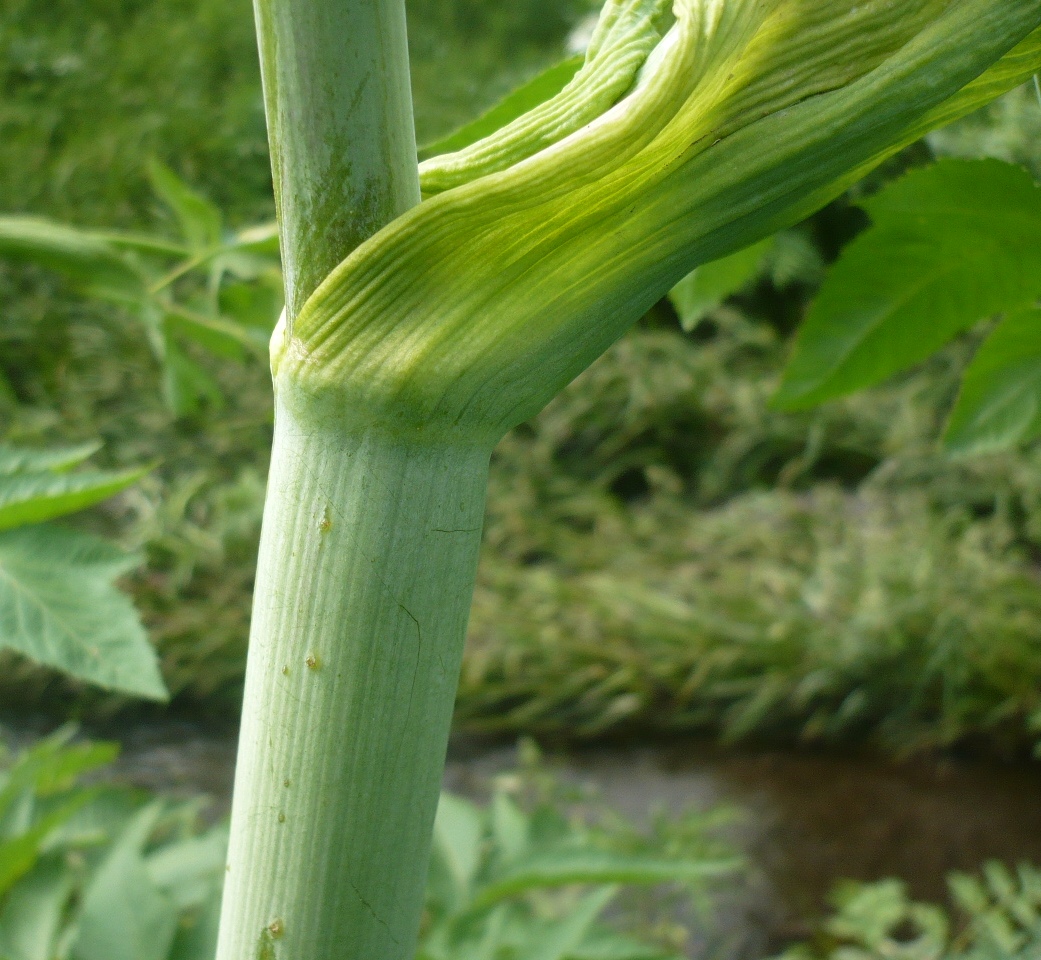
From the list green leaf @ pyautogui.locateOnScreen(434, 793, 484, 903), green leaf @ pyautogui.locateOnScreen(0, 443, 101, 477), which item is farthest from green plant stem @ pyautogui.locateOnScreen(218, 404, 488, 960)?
green leaf @ pyautogui.locateOnScreen(434, 793, 484, 903)

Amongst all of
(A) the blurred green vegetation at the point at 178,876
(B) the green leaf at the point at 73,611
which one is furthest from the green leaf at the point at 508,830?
(B) the green leaf at the point at 73,611

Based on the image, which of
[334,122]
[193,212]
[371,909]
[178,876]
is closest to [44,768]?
[178,876]

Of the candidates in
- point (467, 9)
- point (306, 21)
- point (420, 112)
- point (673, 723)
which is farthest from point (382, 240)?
point (467, 9)

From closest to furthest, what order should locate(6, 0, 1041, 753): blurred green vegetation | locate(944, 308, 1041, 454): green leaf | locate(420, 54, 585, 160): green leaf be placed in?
locate(420, 54, 585, 160): green leaf, locate(944, 308, 1041, 454): green leaf, locate(6, 0, 1041, 753): blurred green vegetation

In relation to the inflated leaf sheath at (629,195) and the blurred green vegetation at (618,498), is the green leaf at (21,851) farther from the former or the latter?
the blurred green vegetation at (618,498)

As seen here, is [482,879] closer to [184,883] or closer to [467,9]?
[184,883]

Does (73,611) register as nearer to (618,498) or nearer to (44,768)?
(44,768)

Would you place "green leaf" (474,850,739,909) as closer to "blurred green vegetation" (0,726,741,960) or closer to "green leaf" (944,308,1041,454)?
"blurred green vegetation" (0,726,741,960)
